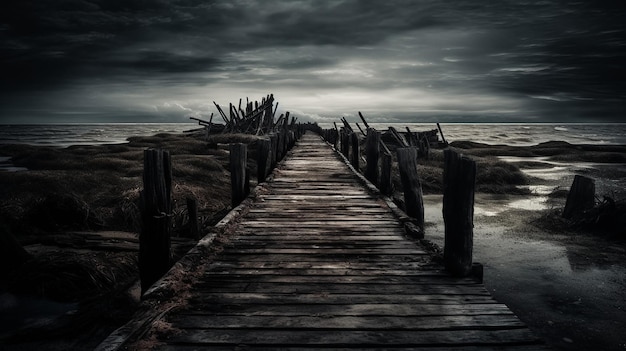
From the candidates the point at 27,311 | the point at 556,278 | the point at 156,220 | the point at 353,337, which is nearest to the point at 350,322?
the point at 353,337

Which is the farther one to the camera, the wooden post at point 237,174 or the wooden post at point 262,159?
the wooden post at point 262,159

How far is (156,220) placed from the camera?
13.6 ft

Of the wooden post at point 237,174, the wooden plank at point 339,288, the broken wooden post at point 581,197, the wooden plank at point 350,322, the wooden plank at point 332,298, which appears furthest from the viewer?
the broken wooden post at point 581,197

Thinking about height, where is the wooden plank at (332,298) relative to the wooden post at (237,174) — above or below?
below

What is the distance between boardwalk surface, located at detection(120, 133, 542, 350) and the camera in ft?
8.43

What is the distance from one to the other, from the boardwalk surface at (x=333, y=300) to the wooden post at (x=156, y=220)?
64 cm

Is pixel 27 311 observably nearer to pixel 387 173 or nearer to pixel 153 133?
pixel 387 173

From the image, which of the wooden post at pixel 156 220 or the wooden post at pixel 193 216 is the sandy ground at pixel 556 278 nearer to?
the wooden post at pixel 156 220

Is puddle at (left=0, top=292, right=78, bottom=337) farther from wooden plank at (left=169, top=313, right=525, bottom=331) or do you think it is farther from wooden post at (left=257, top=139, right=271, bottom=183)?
wooden post at (left=257, top=139, right=271, bottom=183)

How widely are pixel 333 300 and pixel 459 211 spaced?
4.94 feet

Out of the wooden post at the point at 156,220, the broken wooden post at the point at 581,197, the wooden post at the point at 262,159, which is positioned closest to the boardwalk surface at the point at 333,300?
the wooden post at the point at 156,220

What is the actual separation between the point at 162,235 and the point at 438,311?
286 centimetres

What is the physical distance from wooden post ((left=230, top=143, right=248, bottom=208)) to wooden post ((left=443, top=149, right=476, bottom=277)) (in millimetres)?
4272

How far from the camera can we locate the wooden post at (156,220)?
4.10m
